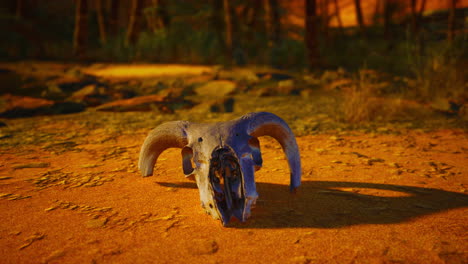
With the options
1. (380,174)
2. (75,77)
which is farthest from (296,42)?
(380,174)

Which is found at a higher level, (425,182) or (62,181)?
(62,181)

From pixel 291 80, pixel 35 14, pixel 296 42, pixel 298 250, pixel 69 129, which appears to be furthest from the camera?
pixel 35 14

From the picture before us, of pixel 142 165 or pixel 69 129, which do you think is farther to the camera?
pixel 69 129

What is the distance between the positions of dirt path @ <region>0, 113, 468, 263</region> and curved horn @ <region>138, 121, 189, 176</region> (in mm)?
220

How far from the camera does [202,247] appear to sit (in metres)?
2.17

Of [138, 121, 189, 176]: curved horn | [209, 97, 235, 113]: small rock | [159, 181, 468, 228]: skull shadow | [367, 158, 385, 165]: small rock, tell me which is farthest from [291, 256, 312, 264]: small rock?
[209, 97, 235, 113]: small rock

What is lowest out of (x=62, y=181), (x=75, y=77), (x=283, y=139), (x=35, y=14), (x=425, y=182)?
(x=425, y=182)

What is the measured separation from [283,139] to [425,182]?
1.37m

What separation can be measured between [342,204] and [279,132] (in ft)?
2.35

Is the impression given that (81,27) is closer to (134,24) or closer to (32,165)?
(134,24)

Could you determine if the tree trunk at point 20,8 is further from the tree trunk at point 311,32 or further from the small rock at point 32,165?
the small rock at point 32,165

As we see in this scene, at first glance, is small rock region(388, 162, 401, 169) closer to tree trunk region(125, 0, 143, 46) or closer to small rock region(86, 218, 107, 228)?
small rock region(86, 218, 107, 228)

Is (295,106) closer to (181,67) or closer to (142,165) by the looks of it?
(142,165)

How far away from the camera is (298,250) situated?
6.97 feet
